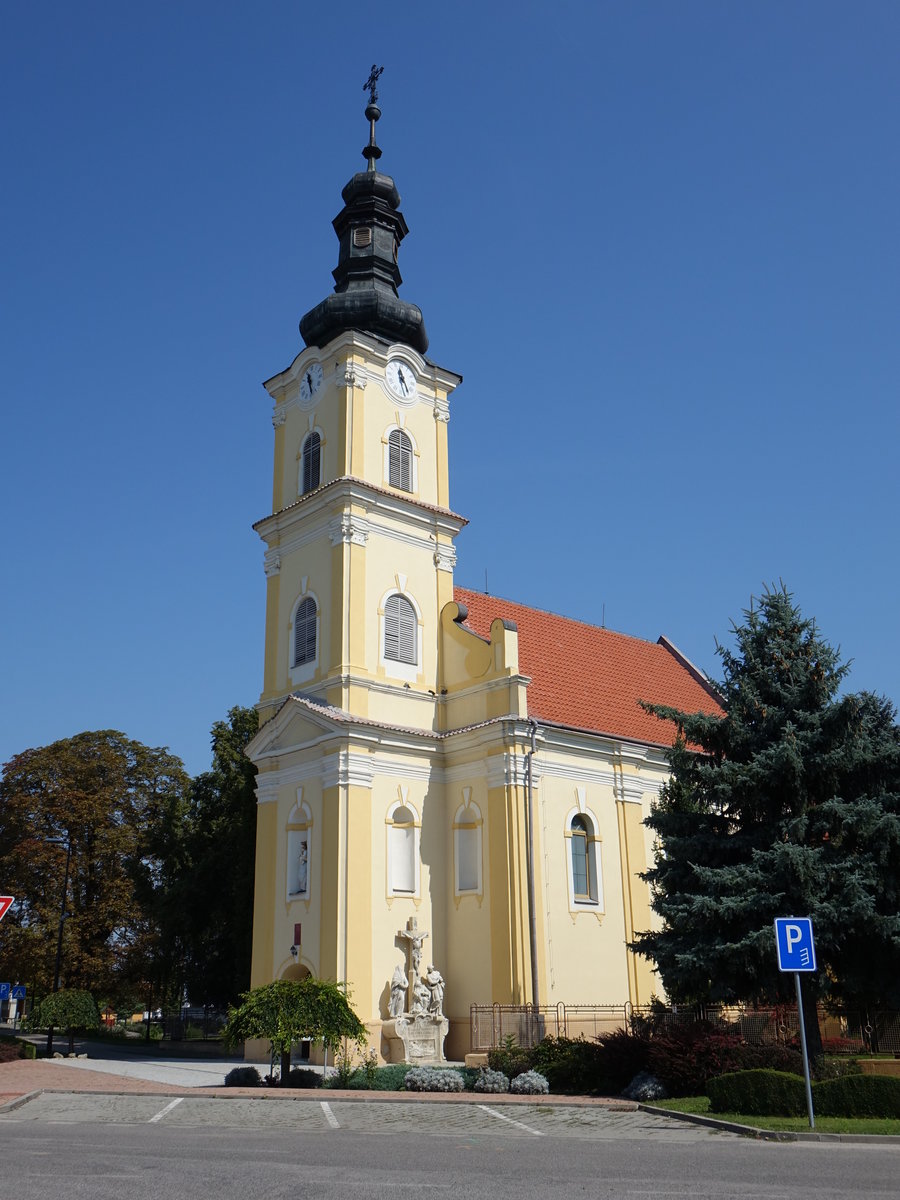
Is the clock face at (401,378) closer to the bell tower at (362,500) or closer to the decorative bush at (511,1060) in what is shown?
the bell tower at (362,500)

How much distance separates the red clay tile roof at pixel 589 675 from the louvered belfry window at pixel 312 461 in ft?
17.3

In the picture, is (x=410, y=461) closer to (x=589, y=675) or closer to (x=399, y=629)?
(x=399, y=629)

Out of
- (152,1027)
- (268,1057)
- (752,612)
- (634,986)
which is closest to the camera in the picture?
(752,612)

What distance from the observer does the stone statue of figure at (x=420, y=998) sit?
2594cm

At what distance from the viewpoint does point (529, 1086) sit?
62.8ft

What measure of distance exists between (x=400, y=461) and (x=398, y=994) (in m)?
14.3

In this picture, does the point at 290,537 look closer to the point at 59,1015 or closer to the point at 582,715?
the point at 582,715

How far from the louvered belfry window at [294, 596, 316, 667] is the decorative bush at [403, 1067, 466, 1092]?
1264 centimetres

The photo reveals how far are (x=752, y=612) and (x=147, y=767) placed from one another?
3057 cm

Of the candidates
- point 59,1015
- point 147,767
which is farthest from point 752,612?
point 147,767

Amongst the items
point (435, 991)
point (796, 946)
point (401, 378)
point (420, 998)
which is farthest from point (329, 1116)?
point (401, 378)

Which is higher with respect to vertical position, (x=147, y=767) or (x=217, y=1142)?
(x=147, y=767)

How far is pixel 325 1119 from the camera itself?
15844mm

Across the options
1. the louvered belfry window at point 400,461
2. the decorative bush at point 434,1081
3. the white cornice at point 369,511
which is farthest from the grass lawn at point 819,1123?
the louvered belfry window at point 400,461
